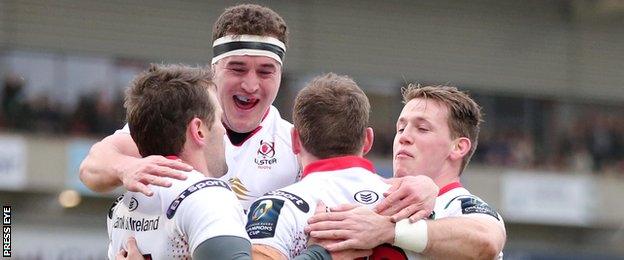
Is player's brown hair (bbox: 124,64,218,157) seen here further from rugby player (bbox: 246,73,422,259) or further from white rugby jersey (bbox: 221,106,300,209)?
white rugby jersey (bbox: 221,106,300,209)

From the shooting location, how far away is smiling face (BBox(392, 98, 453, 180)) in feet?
17.7

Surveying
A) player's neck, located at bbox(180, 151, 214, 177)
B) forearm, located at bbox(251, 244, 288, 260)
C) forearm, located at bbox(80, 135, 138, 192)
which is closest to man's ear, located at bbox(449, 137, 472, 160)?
forearm, located at bbox(251, 244, 288, 260)

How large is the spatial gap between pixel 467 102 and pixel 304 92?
3.05 feet

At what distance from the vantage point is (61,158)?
22.7 metres

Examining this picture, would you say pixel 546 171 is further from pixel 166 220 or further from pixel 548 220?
pixel 166 220

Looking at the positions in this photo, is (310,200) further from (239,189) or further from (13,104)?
(13,104)

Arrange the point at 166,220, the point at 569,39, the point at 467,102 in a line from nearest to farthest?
the point at 166,220, the point at 467,102, the point at 569,39

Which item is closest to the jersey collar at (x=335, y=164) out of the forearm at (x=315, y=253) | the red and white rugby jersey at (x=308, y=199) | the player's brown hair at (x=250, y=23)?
the red and white rugby jersey at (x=308, y=199)

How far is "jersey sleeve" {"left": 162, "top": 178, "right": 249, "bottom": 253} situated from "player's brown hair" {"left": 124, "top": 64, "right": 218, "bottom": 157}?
0.86ft

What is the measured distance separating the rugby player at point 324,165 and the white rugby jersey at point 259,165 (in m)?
1.26

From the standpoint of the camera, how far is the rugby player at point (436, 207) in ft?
15.2

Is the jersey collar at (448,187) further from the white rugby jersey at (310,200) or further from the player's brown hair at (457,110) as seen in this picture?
the white rugby jersey at (310,200)

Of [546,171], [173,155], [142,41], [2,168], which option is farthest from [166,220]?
[546,171]

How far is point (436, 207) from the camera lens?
514 centimetres
